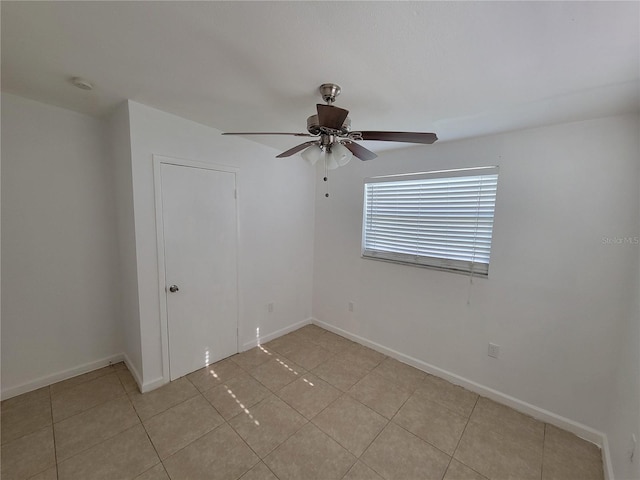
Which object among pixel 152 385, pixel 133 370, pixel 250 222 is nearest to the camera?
pixel 152 385

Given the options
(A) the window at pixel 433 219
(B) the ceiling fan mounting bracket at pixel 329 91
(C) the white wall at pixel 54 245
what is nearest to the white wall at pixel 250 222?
(C) the white wall at pixel 54 245

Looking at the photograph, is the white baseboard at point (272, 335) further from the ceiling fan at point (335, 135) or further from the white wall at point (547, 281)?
the ceiling fan at point (335, 135)

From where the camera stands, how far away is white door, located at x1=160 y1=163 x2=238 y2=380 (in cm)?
218

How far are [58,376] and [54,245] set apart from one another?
47.1 inches

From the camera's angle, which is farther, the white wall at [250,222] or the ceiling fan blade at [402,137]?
the white wall at [250,222]

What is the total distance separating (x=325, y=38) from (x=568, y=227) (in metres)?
2.13

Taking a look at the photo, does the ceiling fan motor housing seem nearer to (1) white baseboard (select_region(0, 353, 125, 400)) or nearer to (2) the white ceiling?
(2) the white ceiling

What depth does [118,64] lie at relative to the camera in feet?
4.56

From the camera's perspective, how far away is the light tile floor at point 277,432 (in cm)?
154

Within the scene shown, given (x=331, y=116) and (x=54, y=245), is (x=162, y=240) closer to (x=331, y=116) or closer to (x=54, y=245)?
(x=54, y=245)

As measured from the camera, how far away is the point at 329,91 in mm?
1502

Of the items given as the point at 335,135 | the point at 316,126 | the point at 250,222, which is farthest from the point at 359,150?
the point at 250,222

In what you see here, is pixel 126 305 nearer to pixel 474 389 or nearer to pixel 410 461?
pixel 410 461

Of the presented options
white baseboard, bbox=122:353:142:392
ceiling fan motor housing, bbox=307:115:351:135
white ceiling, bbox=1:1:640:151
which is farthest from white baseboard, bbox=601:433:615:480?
white baseboard, bbox=122:353:142:392
